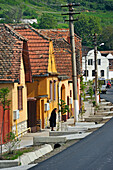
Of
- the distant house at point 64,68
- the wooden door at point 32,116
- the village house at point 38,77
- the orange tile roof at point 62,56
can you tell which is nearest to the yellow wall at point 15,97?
the village house at point 38,77

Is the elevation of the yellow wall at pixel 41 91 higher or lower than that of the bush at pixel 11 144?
higher

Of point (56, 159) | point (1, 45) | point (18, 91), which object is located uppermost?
point (1, 45)

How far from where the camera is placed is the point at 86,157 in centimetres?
1994

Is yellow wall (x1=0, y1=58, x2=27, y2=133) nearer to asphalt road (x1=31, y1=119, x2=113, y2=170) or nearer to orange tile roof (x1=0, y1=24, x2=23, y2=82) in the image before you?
orange tile roof (x1=0, y1=24, x2=23, y2=82)

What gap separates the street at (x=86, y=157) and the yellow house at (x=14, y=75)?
16.9ft

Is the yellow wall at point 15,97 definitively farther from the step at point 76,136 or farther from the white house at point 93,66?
the white house at point 93,66

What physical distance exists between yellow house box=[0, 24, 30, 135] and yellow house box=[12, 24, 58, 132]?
1969 millimetres

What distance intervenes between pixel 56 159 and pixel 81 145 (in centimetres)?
352

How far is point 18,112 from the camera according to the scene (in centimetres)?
2919

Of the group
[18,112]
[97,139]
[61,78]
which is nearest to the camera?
[97,139]

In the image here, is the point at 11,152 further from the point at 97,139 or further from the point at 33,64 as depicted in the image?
the point at 33,64

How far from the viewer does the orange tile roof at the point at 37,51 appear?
116 ft

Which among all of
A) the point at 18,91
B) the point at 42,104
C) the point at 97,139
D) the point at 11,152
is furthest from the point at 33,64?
the point at 11,152

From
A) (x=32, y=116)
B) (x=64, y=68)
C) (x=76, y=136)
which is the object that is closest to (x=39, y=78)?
(x=32, y=116)
